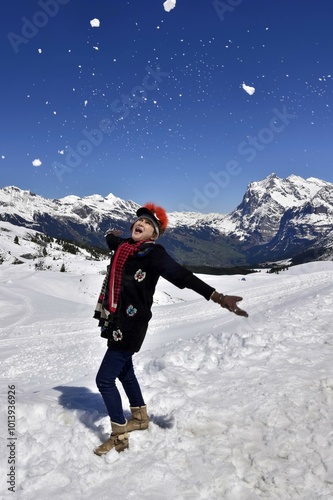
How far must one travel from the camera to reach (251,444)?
379cm

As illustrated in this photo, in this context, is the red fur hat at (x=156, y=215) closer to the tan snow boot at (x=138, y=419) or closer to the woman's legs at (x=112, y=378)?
the woman's legs at (x=112, y=378)

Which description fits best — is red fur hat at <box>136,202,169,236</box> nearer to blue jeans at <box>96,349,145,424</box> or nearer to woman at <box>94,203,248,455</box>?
woman at <box>94,203,248,455</box>

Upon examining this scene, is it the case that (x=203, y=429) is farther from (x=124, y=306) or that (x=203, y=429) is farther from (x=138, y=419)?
(x=124, y=306)

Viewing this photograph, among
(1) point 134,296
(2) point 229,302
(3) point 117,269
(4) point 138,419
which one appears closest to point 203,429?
(4) point 138,419

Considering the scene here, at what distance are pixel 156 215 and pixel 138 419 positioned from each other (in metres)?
2.37

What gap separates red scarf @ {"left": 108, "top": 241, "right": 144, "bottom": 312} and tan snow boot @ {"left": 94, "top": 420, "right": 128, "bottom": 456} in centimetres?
125

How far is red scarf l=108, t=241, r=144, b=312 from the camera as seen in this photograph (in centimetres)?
372

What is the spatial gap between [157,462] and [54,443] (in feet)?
3.57

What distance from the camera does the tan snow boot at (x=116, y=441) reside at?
3.63 m

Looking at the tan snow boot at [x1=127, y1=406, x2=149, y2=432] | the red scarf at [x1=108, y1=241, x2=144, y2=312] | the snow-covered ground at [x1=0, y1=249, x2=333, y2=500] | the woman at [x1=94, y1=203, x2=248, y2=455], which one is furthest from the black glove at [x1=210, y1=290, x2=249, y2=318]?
the tan snow boot at [x1=127, y1=406, x2=149, y2=432]

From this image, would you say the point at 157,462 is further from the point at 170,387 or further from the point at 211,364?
the point at 211,364

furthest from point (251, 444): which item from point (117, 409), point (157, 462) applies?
point (117, 409)

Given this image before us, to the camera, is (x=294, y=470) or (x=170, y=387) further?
(x=170, y=387)

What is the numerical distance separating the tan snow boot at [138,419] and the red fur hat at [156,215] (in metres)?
2.06
